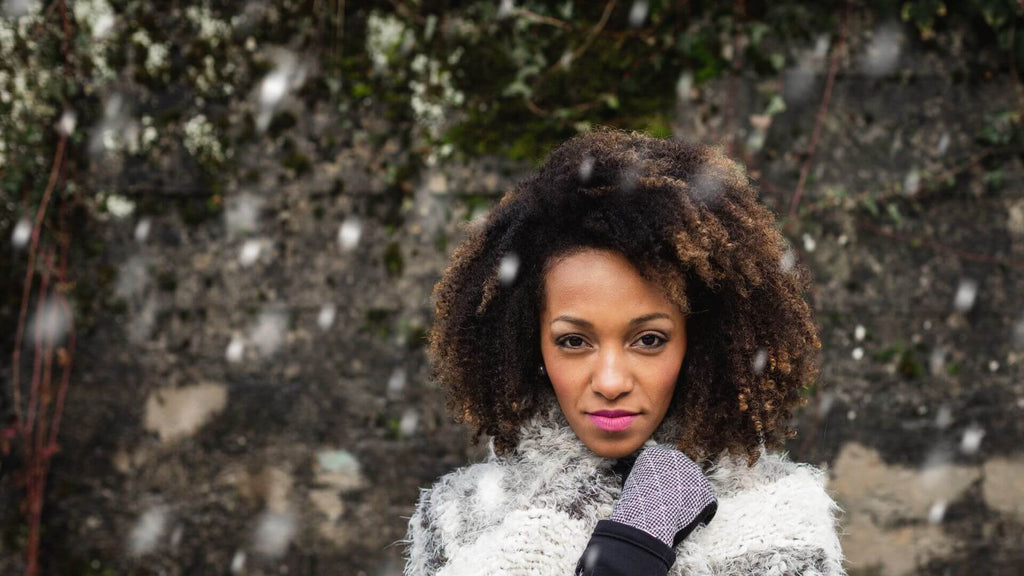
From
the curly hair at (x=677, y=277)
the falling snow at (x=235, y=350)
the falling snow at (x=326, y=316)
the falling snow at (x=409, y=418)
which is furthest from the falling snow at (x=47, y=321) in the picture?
the curly hair at (x=677, y=277)

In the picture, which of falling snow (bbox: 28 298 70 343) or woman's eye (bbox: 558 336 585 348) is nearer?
woman's eye (bbox: 558 336 585 348)

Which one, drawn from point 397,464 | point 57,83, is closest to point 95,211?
point 57,83

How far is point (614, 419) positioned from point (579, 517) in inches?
9.2

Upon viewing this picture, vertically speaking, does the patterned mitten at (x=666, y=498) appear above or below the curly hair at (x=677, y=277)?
below

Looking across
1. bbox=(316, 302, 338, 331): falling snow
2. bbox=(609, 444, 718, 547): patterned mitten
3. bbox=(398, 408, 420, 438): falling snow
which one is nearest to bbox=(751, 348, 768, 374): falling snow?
bbox=(609, 444, 718, 547): patterned mitten

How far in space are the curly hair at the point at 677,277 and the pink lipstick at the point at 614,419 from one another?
19 cm

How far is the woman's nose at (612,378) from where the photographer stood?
5.35 feet

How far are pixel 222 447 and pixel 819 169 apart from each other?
3044 mm

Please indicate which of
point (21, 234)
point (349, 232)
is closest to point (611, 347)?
point (349, 232)

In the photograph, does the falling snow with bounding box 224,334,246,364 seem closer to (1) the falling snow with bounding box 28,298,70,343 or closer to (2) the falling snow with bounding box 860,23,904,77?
(1) the falling snow with bounding box 28,298,70,343

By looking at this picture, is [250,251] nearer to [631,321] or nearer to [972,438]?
[631,321]

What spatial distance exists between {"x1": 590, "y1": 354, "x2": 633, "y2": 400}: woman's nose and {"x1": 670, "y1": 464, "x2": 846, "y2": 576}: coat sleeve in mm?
346

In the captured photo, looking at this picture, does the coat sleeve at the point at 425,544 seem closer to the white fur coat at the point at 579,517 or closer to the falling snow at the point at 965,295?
the white fur coat at the point at 579,517

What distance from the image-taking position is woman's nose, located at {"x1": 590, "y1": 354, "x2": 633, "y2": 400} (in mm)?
1630
